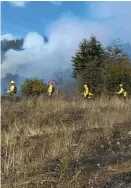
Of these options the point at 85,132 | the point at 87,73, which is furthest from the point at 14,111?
the point at 87,73

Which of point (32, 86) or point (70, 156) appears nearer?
point (70, 156)

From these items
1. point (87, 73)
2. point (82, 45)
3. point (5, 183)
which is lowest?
point (5, 183)

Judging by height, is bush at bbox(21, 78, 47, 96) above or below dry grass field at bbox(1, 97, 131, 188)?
above

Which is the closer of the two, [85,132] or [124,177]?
[124,177]

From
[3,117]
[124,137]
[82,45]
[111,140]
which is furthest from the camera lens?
[82,45]

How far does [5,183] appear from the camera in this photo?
6297 millimetres

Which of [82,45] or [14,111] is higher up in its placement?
[82,45]

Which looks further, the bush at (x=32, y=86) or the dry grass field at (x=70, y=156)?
the bush at (x=32, y=86)

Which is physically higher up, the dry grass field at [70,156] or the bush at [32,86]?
the bush at [32,86]

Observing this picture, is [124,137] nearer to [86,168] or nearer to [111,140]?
[111,140]

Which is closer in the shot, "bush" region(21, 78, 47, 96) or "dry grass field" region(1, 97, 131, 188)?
"dry grass field" region(1, 97, 131, 188)

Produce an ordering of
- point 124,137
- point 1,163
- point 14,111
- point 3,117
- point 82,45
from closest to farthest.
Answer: point 1,163
point 124,137
point 3,117
point 14,111
point 82,45

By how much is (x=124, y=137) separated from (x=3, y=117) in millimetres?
6534

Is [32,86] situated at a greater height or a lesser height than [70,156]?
greater
